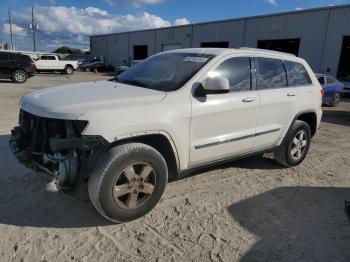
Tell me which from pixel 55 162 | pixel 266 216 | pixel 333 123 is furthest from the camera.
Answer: pixel 333 123

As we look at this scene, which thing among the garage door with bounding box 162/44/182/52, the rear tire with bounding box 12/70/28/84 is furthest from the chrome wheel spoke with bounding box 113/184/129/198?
the garage door with bounding box 162/44/182/52

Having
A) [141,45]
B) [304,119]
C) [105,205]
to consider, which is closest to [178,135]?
[105,205]

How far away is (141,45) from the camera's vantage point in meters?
43.4

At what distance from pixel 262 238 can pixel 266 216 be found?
19.8 inches

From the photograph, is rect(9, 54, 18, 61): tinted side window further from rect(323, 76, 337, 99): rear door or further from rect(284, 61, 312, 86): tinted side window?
rect(284, 61, 312, 86): tinted side window

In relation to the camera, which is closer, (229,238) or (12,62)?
(229,238)

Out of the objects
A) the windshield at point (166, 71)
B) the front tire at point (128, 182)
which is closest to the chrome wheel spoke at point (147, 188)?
the front tire at point (128, 182)

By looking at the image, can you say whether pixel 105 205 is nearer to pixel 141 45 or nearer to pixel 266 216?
pixel 266 216

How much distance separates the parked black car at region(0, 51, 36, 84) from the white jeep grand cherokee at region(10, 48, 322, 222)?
1588cm

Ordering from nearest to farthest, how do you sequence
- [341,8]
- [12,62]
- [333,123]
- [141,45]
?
[333,123], [12,62], [341,8], [141,45]

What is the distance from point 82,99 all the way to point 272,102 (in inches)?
105

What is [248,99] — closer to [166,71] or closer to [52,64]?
[166,71]

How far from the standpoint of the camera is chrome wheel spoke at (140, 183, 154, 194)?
364cm

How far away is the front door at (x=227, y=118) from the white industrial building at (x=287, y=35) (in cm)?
2163
